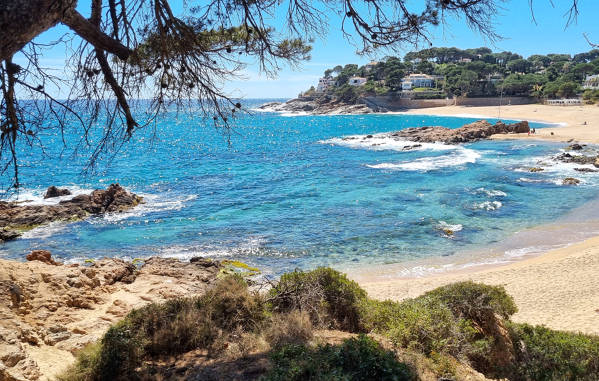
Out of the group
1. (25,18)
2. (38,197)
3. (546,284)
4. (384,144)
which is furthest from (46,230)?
(384,144)

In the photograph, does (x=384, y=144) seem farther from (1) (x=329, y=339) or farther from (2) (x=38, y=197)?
(1) (x=329, y=339)

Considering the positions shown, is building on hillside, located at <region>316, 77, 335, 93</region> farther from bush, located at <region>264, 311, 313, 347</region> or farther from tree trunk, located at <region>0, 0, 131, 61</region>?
tree trunk, located at <region>0, 0, 131, 61</region>

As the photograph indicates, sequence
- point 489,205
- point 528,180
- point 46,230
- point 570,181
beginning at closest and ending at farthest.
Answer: point 46,230 → point 489,205 → point 570,181 → point 528,180

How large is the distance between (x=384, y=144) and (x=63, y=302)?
154ft

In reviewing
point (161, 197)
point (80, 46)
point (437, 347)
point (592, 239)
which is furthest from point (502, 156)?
point (80, 46)

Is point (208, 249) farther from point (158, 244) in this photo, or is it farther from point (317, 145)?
point (317, 145)

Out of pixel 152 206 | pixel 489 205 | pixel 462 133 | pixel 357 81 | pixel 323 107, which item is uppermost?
pixel 357 81

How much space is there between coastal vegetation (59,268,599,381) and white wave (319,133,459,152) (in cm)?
4104

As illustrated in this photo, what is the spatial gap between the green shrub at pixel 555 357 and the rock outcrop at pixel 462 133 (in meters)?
46.1

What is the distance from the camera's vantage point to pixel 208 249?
Result: 1678cm

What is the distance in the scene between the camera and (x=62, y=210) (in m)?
21.7

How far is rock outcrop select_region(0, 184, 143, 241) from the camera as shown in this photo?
1994 centimetres

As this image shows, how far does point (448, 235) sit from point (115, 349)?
16.0m

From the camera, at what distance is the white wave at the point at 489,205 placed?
21667mm
